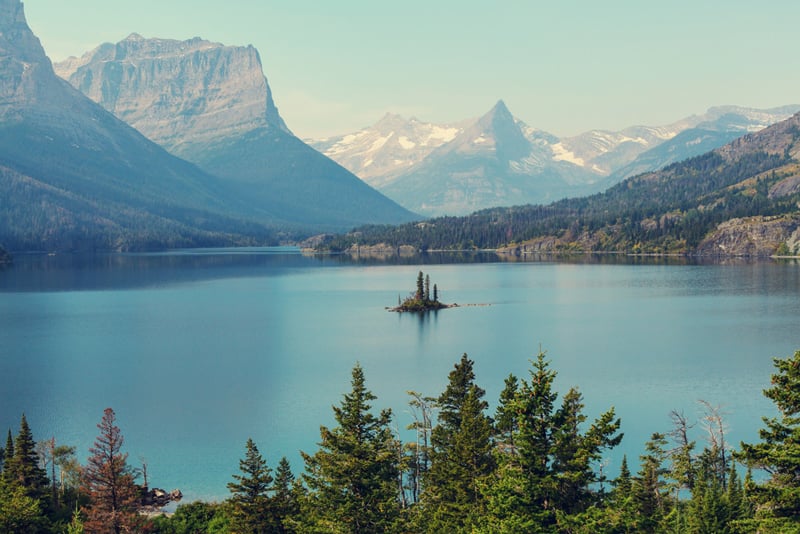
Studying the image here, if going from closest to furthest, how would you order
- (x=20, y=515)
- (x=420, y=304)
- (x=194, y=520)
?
(x=20, y=515)
(x=194, y=520)
(x=420, y=304)

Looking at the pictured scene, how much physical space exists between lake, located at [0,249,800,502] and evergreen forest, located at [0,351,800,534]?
10471mm

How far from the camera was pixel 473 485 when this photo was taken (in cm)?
4544

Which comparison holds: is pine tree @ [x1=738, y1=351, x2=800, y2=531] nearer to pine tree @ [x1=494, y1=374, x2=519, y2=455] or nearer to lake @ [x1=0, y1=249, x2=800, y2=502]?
pine tree @ [x1=494, y1=374, x2=519, y2=455]

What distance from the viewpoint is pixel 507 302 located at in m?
197

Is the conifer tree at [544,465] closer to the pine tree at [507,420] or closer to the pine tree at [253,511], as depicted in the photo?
the pine tree at [507,420]

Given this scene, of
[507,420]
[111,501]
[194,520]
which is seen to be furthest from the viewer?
[194,520]

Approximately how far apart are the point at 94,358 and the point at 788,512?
113894 millimetres

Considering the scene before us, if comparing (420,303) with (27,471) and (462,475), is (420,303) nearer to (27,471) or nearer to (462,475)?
(27,471)

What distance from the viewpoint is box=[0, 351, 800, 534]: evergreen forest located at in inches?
1243

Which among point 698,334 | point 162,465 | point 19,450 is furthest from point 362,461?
point 698,334

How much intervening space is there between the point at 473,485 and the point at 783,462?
1953 cm

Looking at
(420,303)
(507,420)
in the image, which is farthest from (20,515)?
(420,303)

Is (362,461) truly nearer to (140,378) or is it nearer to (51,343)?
(140,378)

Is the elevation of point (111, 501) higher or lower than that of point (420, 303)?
lower
